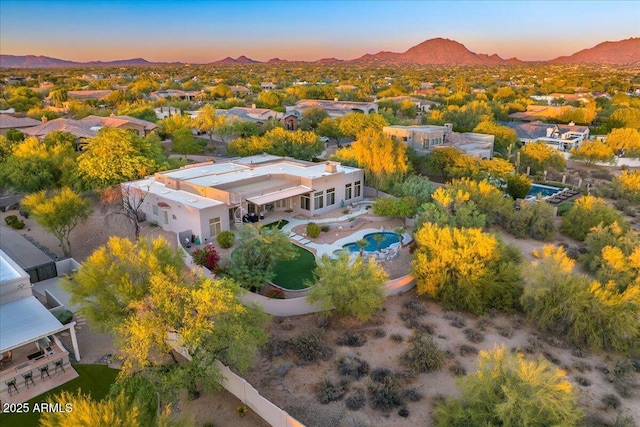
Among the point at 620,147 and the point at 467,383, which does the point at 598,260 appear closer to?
the point at 467,383

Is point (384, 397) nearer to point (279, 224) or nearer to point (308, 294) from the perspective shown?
point (308, 294)

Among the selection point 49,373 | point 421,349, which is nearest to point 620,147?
point 421,349

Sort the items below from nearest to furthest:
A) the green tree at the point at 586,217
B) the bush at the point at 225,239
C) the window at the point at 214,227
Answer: the bush at the point at 225,239 < the window at the point at 214,227 < the green tree at the point at 586,217

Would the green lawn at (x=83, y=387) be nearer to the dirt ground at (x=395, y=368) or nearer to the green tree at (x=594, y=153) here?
the dirt ground at (x=395, y=368)

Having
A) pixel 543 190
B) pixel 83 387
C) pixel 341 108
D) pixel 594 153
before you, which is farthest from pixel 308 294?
pixel 341 108

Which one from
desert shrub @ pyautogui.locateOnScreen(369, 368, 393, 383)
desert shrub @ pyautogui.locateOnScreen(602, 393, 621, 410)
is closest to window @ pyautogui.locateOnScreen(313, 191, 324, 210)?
desert shrub @ pyautogui.locateOnScreen(369, 368, 393, 383)

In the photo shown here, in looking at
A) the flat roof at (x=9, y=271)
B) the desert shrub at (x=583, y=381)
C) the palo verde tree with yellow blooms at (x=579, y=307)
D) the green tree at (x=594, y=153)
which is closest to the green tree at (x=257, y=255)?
the flat roof at (x=9, y=271)

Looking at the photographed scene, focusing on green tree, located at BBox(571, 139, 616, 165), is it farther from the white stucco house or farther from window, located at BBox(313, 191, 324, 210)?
window, located at BBox(313, 191, 324, 210)
